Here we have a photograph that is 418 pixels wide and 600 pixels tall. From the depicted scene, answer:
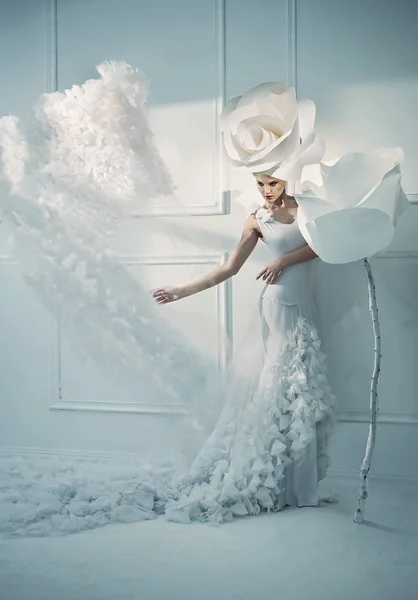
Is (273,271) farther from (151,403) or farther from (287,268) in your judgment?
(151,403)

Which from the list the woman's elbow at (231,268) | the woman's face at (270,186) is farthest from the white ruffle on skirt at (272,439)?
the woman's face at (270,186)

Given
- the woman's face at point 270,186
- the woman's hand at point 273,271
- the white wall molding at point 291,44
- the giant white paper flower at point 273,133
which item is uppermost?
the white wall molding at point 291,44

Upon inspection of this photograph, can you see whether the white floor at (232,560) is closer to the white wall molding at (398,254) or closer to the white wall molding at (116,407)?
the white wall molding at (116,407)

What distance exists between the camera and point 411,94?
2.67m

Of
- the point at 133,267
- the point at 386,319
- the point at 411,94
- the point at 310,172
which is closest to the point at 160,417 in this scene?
the point at 133,267

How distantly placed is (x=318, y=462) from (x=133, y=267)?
1.20 m

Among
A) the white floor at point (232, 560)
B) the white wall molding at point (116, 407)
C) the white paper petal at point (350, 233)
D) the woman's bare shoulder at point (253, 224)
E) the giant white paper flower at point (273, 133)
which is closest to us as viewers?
the white floor at point (232, 560)

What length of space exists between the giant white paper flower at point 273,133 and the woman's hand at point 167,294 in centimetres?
54

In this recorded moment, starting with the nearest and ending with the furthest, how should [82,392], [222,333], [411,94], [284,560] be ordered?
[284,560]
[411,94]
[222,333]
[82,392]

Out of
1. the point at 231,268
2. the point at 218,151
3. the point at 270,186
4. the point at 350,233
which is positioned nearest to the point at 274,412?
the point at 231,268

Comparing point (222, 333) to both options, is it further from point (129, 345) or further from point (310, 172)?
point (310, 172)

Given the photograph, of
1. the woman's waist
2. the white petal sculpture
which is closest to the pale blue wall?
the woman's waist

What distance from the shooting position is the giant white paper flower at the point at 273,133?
229 centimetres

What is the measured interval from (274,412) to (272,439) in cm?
10
